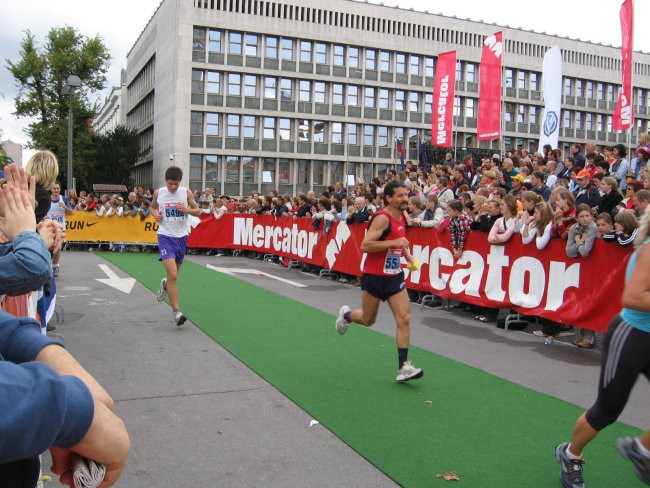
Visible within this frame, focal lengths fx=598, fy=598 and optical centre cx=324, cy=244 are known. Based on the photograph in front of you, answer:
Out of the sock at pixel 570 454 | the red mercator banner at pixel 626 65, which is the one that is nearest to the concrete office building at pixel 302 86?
the red mercator banner at pixel 626 65

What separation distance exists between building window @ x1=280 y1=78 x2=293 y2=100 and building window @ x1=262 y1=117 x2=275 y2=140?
2418mm

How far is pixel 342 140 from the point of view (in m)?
59.0

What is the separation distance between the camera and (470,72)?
6359cm

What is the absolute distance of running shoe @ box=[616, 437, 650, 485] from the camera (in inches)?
131

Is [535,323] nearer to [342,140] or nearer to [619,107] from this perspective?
[619,107]

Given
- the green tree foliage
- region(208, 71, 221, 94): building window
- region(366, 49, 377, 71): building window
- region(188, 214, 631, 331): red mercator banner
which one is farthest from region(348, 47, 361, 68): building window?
region(188, 214, 631, 331): red mercator banner

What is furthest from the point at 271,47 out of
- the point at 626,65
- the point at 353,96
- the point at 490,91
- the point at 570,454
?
the point at 570,454

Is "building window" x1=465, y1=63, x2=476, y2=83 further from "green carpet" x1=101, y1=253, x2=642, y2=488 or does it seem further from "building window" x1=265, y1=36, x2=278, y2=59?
"green carpet" x1=101, y1=253, x2=642, y2=488

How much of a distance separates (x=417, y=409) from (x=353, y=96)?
56.6 m

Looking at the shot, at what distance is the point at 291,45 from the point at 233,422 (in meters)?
56.2

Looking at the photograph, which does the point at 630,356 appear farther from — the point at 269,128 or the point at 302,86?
the point at 302,86

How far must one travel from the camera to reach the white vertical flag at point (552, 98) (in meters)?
22.2

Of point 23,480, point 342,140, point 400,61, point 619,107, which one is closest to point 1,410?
point 23,480

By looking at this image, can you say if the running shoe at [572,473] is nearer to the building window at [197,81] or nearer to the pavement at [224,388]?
the pavement at [224,388]
